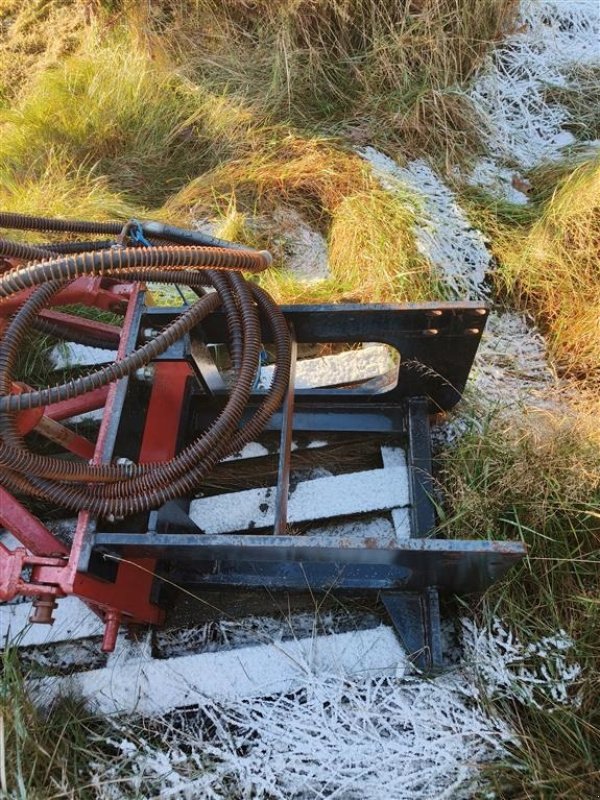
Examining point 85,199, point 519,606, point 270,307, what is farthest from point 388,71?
point 519,606

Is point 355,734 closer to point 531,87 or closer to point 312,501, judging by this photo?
point 312,501

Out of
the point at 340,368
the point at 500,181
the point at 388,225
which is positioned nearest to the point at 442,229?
the point at 388,225

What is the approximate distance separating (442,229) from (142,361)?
5.29ft

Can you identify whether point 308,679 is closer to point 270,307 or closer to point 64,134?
point 270,307

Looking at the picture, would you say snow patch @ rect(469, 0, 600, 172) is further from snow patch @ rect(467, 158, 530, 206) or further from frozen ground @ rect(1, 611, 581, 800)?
frozen ground @ rect(1, 611, 581, 800)

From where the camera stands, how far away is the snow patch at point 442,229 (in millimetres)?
2609

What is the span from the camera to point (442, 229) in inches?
107

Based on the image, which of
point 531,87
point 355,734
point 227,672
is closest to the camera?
point 355,734

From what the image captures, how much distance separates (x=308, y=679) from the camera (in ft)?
5.93

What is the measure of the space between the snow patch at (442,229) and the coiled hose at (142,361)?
99cm

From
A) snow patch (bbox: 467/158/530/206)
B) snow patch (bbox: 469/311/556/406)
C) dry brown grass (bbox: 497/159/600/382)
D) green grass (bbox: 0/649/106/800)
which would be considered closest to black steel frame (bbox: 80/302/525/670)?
snow patch (bbox: 469/311/556/406)

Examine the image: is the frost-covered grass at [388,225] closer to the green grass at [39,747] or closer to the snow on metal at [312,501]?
the green grass at [39,747]

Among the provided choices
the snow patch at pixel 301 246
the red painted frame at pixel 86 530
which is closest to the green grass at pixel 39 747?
the red painted frame at pixel 86 530

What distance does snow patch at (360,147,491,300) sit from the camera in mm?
2609
